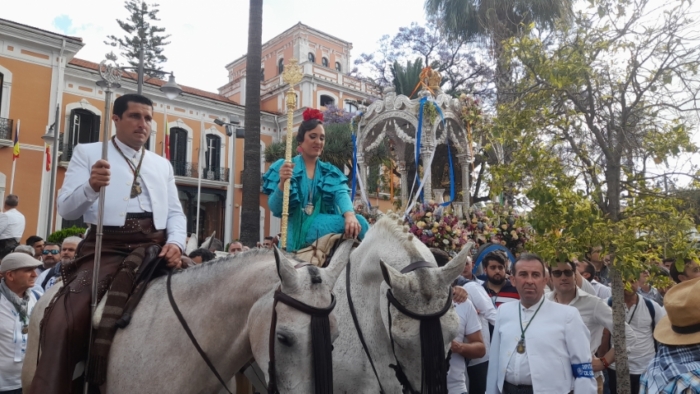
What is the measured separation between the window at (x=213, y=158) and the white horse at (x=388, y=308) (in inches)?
1188

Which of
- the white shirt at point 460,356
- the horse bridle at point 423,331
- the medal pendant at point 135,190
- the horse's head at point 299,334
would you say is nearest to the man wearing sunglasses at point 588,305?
the white shirt at point 460,356

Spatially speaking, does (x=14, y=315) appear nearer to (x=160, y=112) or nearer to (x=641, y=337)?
(x=641, y=337)

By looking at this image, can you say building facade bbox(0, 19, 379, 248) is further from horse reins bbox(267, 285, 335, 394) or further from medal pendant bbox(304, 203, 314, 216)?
horse reins bbox(267, 285, 335, 394)

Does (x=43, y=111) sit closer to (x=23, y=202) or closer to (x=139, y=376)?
(x=23, y=202)

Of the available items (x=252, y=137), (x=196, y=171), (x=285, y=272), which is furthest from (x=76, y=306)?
(x=196, y=171)

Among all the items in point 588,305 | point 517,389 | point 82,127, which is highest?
point 82,127

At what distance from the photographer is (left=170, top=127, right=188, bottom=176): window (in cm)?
3108

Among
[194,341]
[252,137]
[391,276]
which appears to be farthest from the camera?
[252,137]

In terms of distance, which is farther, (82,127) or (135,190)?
(82,127)

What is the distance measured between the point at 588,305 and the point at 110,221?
180 inches

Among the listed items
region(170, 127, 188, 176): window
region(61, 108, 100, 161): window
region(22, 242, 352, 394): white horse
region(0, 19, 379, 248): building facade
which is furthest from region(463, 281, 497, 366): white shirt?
region(170, 127, 188, 176): window

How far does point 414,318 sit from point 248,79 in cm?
793

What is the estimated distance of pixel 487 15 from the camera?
1627cm

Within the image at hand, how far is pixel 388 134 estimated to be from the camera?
13.4 m
